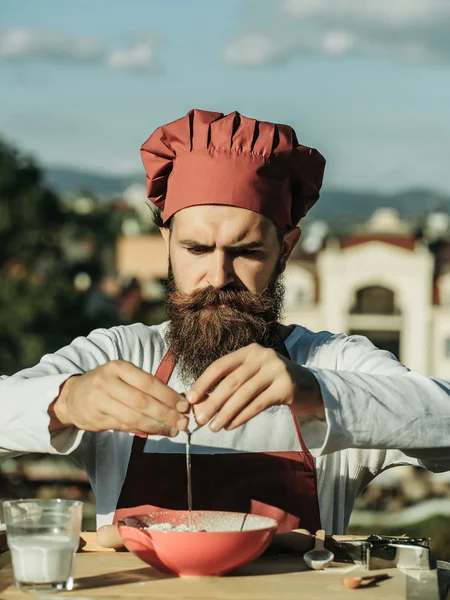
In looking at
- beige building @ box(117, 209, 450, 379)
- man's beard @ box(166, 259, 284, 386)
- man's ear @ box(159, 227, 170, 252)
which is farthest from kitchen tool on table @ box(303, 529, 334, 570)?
beige building @ box(117, 209, 450, 379)

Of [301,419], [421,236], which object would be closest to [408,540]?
[301,419]

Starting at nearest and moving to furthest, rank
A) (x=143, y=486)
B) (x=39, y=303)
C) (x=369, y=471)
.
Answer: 1. (x=143, y=486)
2. (x=369, y=471)
3. (x=39, y=303)

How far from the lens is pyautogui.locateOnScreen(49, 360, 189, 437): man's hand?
229cm

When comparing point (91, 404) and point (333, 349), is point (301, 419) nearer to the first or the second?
point (91, 404)

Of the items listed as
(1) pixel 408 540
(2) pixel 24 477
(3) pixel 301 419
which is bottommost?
(2) pixel 24 477

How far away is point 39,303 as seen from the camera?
31.2 meters

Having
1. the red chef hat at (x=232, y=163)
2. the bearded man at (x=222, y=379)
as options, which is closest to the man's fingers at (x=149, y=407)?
the bearded man at (x=222, y=379)

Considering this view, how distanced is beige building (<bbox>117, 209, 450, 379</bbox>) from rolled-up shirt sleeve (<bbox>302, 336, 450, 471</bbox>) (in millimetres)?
45465

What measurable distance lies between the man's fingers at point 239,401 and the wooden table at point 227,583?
0.90 feet

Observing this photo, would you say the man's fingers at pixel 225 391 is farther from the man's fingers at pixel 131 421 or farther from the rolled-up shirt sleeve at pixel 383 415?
the rolled-up shirt sleeve at pixel 383 415

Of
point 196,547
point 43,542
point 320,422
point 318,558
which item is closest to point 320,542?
point 318,558

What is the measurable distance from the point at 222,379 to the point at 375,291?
159 feet

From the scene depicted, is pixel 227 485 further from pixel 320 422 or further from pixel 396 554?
pixel 396 554

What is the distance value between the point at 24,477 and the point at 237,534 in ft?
98.0
